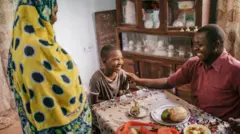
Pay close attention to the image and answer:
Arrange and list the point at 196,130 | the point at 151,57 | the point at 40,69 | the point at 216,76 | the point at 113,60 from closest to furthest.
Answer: the point at 40,69 → the point at 196,130 → the point at 216,76 → the point at 113,60 → the point at 151,57

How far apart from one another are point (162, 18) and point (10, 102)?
2.19m

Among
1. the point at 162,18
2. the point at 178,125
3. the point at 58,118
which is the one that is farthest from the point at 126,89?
the point at 162,18

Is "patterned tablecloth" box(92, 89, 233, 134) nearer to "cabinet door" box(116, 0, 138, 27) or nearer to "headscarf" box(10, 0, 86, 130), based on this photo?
"headscarf" box(10, 0, 86, 130)

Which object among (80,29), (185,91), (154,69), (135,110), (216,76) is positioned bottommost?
(185,91)

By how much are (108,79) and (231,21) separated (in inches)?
55.8

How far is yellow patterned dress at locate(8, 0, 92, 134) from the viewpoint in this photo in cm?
104

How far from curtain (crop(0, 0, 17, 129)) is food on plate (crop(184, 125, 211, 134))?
228 cm

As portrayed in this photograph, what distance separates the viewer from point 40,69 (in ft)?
3.42

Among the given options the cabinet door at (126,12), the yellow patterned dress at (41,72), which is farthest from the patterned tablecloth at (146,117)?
the cabinet door at (126,12)

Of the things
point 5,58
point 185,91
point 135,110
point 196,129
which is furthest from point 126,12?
point 196,129

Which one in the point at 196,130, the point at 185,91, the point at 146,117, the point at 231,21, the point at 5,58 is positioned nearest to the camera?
the point at 196,130

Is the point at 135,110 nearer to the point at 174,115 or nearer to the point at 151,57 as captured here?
the point at 174,115

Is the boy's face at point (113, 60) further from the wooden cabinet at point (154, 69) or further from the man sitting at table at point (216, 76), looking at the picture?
the wooden cabinet at point (154, 69)

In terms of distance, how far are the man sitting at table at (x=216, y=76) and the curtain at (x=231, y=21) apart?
0.90 metres
